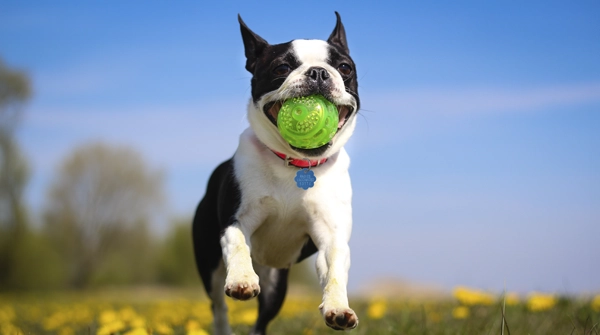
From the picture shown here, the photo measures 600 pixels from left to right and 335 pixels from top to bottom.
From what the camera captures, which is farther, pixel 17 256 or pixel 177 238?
pixel 177 238

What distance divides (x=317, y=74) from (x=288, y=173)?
0.74 metres

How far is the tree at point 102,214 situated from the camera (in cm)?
2503

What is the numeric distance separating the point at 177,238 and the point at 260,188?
77.4 feet

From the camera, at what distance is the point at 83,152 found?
2480 centimetres

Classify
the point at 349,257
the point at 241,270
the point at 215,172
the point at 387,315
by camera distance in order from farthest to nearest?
1. the point at 387,315
2. the point at 215,172
3. the point at 349,257
4. the point at 241,270

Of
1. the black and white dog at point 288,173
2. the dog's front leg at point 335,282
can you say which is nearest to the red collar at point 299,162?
the black and white dog at point 288,173

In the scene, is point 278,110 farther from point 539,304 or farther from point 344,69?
point 539,304

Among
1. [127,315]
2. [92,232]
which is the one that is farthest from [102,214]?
[127,315]

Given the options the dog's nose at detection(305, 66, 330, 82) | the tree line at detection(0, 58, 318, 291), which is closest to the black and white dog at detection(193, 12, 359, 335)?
the dog's nose at detection(305, 66, 330, 82)

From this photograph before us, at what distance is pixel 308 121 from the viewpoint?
3721 mm

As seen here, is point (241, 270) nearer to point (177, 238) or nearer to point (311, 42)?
point (311, 42)

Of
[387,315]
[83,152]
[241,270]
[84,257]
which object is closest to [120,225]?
[84,257]

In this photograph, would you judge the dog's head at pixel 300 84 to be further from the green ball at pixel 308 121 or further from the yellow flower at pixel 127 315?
the yellow flower at pixel 127 315

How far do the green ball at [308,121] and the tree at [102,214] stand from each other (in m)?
22.4
